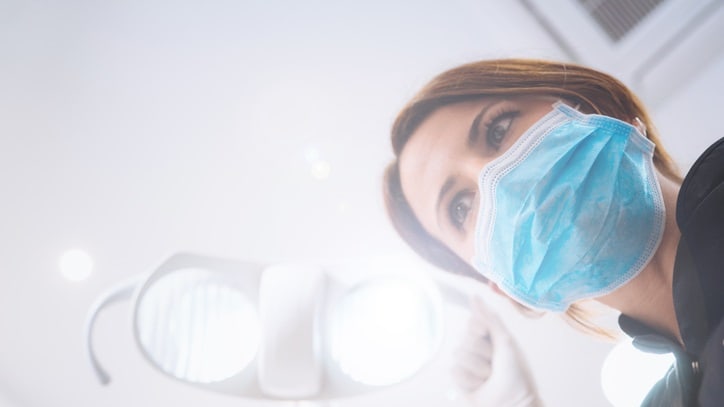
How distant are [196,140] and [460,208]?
2.02ft

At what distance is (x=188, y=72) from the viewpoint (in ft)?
4.60

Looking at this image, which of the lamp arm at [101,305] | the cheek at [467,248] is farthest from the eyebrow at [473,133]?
the lamp arm at [101,305]

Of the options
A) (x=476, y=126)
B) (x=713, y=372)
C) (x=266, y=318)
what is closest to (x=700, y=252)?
(x=713, y=372)

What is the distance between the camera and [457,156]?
1400 mm

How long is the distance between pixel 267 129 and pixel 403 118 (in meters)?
0.31

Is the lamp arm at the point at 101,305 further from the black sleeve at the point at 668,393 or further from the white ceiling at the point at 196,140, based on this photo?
the black sleeve at the point at 668,393

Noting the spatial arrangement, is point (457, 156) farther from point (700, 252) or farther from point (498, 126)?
point (700, 252)

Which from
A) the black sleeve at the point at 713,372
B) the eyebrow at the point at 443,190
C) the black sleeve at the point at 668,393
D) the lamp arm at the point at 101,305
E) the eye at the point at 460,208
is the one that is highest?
the lamp arm at the point at 101,305

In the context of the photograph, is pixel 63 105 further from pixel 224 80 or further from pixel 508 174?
pixel 508 174

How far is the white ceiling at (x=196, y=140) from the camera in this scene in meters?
1.39

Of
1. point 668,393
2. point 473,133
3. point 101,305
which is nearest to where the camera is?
point 668,393

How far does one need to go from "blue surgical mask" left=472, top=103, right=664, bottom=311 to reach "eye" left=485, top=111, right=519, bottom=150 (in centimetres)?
5

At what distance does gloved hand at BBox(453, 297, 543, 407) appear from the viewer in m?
1.45

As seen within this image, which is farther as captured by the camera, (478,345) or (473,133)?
(478,345)
